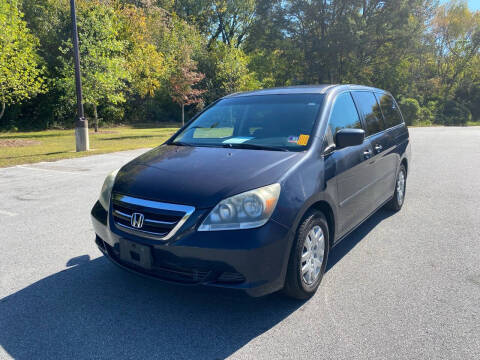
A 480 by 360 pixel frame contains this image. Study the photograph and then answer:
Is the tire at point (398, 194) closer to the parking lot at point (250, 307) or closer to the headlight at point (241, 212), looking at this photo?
the parking lot at point (250, 307)

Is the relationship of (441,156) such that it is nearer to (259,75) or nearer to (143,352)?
(143,352)

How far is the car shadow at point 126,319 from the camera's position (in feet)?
8.43

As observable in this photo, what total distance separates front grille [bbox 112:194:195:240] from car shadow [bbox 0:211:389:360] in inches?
17.6

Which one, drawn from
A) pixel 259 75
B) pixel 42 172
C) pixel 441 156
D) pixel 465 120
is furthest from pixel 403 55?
pixel 42 172

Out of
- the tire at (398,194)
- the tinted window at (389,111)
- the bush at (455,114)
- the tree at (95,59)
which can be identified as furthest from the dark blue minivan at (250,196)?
the bush at (455,114)

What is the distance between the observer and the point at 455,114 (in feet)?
137

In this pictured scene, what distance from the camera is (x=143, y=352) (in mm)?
2535

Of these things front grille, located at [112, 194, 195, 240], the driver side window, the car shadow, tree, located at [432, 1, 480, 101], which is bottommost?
the car shadow

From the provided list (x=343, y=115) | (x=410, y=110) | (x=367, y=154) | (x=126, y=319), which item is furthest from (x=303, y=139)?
(x=410, y=110)

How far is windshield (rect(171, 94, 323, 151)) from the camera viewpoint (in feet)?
11.9

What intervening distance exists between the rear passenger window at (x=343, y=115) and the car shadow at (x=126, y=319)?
1.73 m

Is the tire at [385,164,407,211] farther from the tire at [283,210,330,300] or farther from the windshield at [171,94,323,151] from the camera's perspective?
the tire at [283,210,330,300]

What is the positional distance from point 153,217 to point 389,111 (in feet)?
13.5

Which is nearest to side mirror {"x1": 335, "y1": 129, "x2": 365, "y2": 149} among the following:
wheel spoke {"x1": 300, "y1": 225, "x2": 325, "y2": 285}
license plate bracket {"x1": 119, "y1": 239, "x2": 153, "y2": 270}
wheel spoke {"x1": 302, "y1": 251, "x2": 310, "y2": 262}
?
wheel spoke {"x1": 300, "y1": 225, "x2": 325, "y2": 285}
